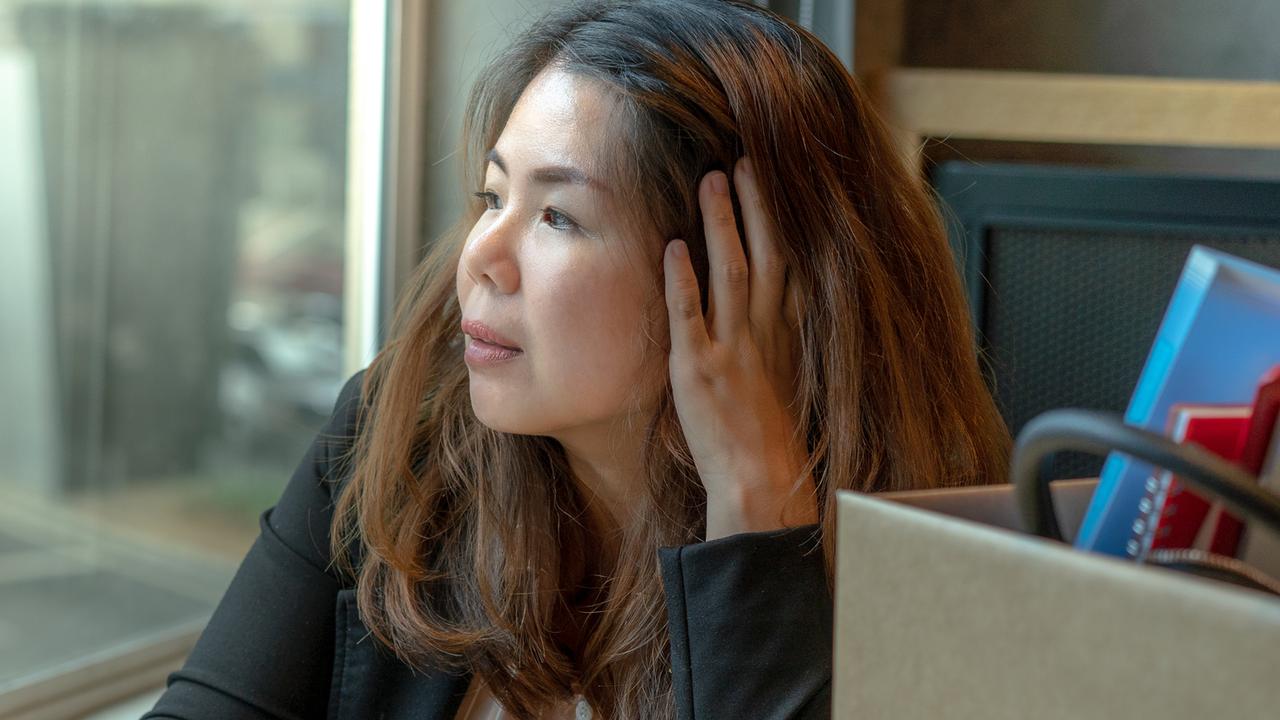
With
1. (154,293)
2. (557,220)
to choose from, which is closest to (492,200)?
(557,220)

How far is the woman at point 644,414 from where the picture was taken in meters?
0.94

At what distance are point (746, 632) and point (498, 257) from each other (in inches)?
13.9

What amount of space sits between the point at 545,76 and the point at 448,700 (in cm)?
56

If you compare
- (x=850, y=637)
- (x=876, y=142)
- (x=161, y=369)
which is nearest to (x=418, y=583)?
(x=876, y=142)

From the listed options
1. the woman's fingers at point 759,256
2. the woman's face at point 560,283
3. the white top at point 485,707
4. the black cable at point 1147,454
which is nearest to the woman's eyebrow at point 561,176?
the woman's face at point 560,283

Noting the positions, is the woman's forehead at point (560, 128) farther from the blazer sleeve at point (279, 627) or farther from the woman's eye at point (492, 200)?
the blazer sleeve at point (279, 627)

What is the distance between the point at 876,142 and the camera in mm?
1024

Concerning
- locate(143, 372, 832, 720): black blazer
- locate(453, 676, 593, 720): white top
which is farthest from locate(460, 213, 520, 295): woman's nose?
locate(453, 676, 593, 720): white top

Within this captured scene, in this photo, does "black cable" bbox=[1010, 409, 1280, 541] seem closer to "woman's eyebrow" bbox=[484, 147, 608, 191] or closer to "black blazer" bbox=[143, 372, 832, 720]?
"black blazer" bbox=[143, 372, 832, 720]

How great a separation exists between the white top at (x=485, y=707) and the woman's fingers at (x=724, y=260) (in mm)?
359

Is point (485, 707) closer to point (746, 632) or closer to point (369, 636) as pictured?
point (369, 636)

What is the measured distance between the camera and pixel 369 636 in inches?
41.8

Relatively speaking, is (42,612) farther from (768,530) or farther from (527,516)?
(768,530)

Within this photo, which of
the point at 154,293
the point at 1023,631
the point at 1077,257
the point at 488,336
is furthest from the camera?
the point at 154,293
